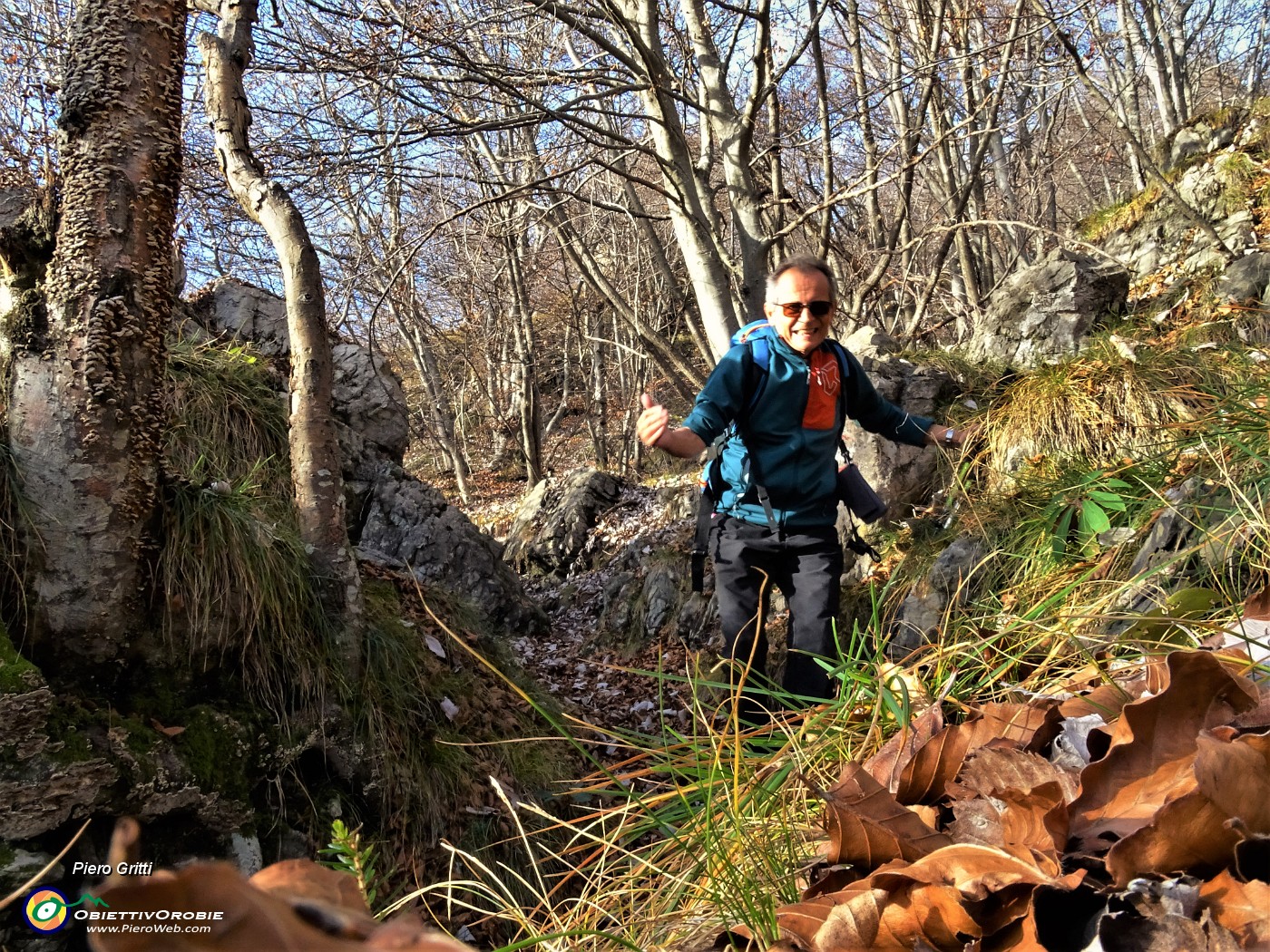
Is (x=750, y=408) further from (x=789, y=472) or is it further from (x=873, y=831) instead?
(x=873, y=831)

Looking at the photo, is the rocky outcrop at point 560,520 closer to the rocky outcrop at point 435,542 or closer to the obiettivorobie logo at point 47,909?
the rocky outcrop at point 435,542

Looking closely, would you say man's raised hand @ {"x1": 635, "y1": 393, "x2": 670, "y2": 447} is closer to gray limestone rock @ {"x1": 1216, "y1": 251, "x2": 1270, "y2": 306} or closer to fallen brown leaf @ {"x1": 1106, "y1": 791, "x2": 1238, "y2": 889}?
fallen brown leaf @ {"x1": 1106, "y1": 791, "x2": 1238, "y2": 889}

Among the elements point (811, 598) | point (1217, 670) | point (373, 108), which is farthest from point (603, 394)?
point (1217, 670)

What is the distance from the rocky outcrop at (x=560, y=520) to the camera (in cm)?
941

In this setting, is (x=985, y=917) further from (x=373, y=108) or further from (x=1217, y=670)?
(x=373, y=108)

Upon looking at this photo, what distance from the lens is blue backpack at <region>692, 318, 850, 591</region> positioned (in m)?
3.55

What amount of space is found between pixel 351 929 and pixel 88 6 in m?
3.30

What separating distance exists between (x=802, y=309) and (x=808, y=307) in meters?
0.03

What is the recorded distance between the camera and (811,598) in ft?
11.8

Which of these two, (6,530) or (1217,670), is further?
(6,530)

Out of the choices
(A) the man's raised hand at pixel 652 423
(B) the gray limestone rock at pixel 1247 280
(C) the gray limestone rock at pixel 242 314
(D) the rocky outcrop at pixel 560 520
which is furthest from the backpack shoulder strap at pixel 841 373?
(D) the rocky outcrop at pixel 560 520

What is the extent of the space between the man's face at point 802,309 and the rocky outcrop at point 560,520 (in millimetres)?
6019

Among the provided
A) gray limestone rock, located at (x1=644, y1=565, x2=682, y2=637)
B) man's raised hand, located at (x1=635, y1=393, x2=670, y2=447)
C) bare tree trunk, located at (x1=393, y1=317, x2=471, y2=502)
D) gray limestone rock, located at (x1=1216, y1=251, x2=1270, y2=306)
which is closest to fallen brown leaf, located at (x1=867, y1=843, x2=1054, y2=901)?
man's raised hand, located at (x1=635, y1=393, x2=670, y2=447)

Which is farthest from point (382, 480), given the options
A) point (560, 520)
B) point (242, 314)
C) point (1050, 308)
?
point (1050, 308)
